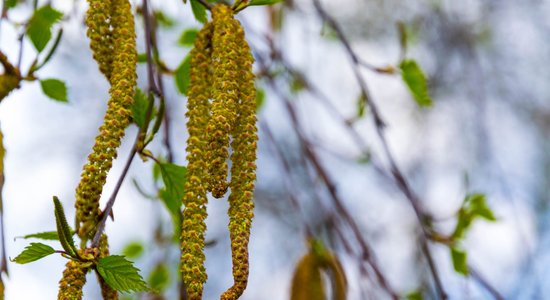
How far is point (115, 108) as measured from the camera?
2.62 ft

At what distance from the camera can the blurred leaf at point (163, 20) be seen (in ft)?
6.35

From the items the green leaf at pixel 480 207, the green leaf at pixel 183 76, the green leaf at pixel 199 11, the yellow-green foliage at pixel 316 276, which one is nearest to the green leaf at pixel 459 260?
the green leaf at pixel 480 207

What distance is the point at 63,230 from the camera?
2.39ft

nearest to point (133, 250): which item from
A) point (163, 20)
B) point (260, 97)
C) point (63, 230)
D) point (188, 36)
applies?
point (260, 97)

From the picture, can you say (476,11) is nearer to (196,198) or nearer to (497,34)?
(497,34)

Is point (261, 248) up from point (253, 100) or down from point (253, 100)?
up

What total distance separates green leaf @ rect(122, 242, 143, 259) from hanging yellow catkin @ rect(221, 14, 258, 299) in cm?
156

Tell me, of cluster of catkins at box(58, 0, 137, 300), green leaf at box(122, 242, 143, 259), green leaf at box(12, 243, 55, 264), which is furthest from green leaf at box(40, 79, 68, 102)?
green leaf at box(122, 242, 143, 259)

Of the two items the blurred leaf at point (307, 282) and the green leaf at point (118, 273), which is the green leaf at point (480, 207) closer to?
the blurred leaf at point (307, 282)

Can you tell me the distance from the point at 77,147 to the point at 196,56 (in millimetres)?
3338

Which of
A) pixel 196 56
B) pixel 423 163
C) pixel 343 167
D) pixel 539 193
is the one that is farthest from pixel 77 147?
pixel 196 56

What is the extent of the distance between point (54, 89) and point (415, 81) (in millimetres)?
745

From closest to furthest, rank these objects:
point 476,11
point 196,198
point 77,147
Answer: point 196,198, point 476,11, point 77,147

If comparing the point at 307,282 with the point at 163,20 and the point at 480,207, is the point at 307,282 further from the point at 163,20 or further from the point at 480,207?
the point at 163,20
